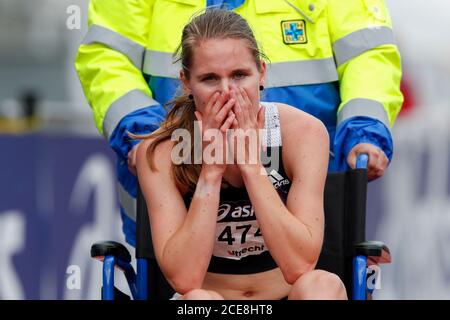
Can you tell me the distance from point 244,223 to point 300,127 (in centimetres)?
40

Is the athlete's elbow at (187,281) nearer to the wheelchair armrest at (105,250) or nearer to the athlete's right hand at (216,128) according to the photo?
the athlete's right hand at (216,128)

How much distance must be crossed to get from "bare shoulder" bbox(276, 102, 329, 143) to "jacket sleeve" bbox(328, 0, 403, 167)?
512 mm

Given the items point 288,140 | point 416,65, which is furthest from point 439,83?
point 288,140

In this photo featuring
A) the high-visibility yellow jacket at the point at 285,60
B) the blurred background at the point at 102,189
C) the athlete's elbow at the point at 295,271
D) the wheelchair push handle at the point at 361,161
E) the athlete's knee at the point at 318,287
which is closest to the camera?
the athlete's knee at the point at 318,287

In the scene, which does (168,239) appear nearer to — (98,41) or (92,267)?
(98,41)

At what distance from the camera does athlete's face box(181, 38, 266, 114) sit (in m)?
4.09

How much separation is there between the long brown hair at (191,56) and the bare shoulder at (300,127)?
24cm

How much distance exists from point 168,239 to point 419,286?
3.88m

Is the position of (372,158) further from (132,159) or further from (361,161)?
(132,159)

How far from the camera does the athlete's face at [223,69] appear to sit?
4.09m
